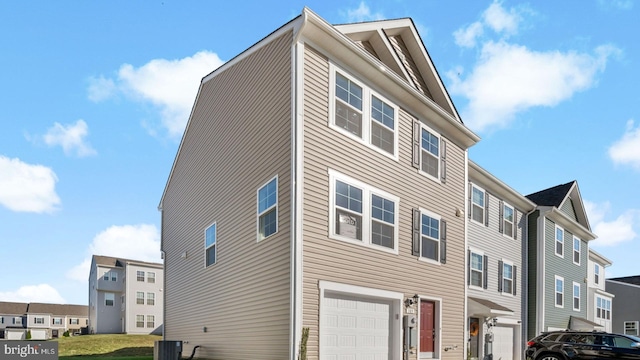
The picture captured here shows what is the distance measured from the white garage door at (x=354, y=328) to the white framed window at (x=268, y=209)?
2.04m

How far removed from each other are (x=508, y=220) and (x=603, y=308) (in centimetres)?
1783

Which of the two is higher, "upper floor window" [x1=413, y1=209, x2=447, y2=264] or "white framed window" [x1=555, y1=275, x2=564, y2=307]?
"upper floor window" [x1=413, y1=209, x2=447, y2=264]

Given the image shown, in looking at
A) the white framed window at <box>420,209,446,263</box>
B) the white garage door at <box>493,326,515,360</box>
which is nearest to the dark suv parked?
the white garage door at <box>493,326,515,360</box>

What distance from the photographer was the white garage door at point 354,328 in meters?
11.5

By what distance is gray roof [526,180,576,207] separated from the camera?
28.2m

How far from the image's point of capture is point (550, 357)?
1705cm

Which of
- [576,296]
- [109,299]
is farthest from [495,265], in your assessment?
[109,299]

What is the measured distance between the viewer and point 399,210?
46.0 ft

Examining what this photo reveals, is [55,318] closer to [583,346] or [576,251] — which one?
[576,251]

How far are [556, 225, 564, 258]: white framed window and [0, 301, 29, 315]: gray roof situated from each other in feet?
248

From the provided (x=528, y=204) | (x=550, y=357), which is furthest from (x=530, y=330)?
(x=550, y=357)

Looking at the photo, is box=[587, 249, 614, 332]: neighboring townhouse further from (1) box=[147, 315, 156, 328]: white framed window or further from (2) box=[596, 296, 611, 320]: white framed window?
(1) box=[147, 315, 156, 328]: white framed window

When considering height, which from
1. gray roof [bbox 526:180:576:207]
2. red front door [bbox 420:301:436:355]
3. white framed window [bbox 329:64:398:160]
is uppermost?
white framed window [bbox 329:64:398:160]

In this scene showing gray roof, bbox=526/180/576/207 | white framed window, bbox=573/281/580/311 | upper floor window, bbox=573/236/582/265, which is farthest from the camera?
upper floor window, bbox=573/236/582/265
